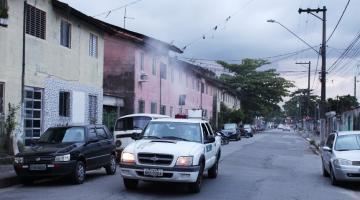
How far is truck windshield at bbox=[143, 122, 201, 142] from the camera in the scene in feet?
44.3

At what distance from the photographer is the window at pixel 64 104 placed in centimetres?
2339

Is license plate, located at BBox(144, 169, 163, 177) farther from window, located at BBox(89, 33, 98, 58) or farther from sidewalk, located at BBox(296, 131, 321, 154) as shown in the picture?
sidewalk, located at BBox(296, 131, 321, 154)

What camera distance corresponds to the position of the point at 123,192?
12.6 metres

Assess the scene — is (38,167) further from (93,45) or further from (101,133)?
(93,45)

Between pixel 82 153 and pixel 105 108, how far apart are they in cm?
1849

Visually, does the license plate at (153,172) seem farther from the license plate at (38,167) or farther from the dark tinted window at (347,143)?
the dark tinted window at (347,143)

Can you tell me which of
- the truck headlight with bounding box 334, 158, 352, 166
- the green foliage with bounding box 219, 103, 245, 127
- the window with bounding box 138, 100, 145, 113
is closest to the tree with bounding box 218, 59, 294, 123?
the green foliage with bounding box 219, 103, 245, 127

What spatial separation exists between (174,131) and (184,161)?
1.69 meters

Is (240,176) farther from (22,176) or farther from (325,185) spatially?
(22,176)

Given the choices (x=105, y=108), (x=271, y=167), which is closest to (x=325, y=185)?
(x=271, y=167)

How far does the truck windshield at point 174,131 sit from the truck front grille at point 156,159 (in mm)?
1301

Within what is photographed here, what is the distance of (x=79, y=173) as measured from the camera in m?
14.2

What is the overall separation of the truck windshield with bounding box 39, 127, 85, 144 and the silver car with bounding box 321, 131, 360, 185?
6.70 metres

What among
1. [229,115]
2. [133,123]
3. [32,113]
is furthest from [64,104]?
[229,115]
